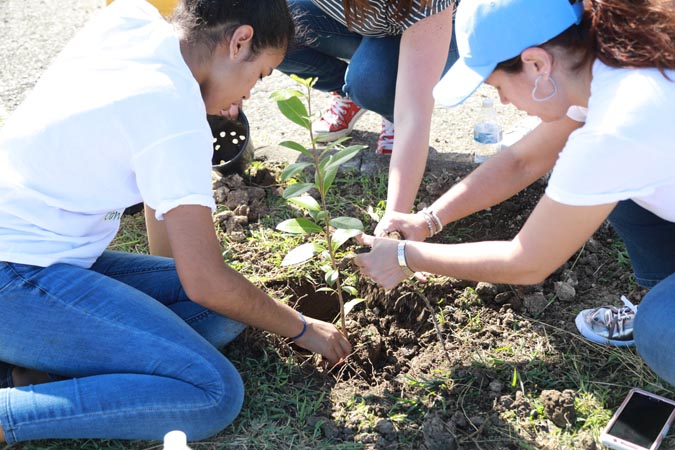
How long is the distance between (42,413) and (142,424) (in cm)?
24

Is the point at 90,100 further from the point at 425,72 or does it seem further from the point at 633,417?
the point at 633,417

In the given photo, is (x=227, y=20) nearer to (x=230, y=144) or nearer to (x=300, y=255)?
(x=300, y=255)

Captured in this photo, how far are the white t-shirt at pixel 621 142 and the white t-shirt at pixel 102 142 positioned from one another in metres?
0.83

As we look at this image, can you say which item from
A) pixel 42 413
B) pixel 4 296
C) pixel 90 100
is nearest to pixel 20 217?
pixel 4 296

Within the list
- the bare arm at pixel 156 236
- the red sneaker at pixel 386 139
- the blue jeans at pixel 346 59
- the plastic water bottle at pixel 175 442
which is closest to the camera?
the plastic water bottle at pixel 175 442

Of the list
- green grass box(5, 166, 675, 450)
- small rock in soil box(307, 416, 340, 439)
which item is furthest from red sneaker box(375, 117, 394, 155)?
small rock in soil box(307, 416, 340, 439)

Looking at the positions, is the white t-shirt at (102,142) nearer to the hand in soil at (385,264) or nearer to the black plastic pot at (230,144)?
the hand in soil at (385,264)

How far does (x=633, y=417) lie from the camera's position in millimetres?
2010

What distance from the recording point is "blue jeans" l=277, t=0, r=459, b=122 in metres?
2.95

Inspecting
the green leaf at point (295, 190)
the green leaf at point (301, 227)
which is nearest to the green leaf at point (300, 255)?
the green leaf at point (301, 227)

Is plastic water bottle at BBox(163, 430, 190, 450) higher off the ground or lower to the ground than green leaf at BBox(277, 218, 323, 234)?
higher

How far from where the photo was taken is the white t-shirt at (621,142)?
154 centimetres

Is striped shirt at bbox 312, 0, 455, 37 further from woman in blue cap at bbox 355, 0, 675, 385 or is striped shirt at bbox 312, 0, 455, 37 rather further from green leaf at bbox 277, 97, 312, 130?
woman in blue cap at bbox 355, 0, 675, 385

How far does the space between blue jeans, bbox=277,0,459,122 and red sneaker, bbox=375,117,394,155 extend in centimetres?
4
